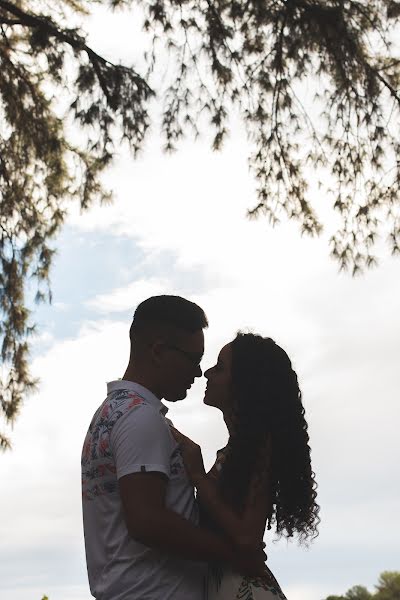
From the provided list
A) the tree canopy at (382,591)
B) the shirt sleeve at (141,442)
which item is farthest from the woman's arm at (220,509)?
the tree canopy at (382,591)

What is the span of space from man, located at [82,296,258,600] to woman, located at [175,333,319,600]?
0.21 ft

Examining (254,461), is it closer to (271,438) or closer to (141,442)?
(271,438)

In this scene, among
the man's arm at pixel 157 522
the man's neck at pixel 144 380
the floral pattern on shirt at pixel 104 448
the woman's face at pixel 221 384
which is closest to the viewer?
the man's arm at pixel 157 522

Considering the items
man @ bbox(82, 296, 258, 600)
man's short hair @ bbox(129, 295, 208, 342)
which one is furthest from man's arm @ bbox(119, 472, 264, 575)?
man's short hair @ bbox(129, 295, 208, 342)

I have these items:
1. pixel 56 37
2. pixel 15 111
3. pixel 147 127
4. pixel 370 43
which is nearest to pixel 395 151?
pixel 370 43

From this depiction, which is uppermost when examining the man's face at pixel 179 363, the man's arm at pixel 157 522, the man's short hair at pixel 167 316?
the man's short hair at pixel 167 316

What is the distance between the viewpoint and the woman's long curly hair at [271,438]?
2619 millimetres

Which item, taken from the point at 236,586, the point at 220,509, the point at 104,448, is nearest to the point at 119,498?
the point at 104,448

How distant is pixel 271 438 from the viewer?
269cm

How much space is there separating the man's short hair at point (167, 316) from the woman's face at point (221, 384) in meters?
0.23

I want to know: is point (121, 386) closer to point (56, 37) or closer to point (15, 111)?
point (56, 37)

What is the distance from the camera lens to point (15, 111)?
859cm

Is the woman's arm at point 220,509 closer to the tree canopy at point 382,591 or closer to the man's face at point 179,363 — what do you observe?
the man's face at point 179,363

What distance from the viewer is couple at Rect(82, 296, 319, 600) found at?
7.50 feet
